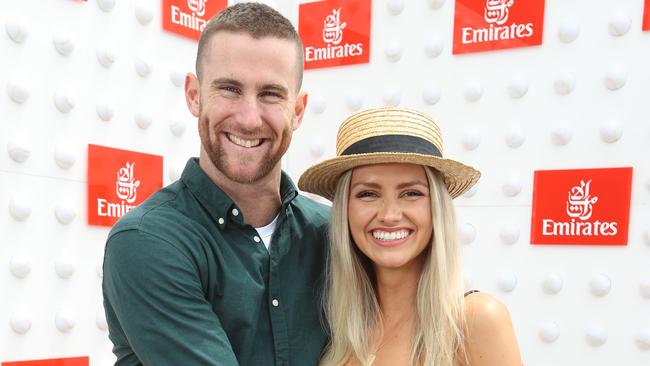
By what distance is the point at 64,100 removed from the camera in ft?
7.81

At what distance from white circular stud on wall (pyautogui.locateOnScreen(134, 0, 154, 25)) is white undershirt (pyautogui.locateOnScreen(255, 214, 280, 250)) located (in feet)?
4.49

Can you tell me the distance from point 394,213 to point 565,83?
1.31m

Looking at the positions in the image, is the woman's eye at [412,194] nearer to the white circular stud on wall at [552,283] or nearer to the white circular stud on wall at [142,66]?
the white circular stud on wall at [552,283]

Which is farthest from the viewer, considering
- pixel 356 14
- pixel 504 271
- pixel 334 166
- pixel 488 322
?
pixel 356 14

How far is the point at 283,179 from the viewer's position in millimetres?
1902

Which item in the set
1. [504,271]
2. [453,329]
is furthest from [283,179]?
[504,271]

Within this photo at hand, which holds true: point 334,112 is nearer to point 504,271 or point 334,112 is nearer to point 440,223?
point 504,271

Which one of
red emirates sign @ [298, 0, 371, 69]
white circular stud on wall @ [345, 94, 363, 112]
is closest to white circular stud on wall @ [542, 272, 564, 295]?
white circular stud on wall @ [345, 94, 363, 112]

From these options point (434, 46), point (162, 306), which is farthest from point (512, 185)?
point (162, 306)

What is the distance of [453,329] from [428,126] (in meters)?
0.59

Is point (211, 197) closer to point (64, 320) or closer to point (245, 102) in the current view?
point (245, 102)

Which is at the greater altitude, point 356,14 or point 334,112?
point 356,14

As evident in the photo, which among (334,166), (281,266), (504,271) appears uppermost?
(334,166)

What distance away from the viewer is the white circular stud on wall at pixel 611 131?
2.54 meters
